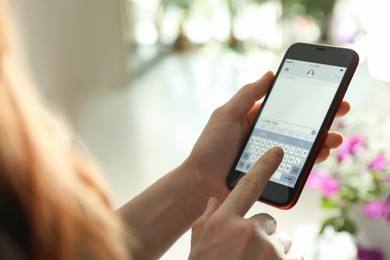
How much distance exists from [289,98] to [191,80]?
2.31 m

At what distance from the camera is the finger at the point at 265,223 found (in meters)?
0.52

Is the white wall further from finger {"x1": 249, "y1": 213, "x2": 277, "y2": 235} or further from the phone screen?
finger {"x1": 249, "y1": 213, "x2": 277, "y2": 235}

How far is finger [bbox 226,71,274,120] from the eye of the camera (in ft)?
2.62

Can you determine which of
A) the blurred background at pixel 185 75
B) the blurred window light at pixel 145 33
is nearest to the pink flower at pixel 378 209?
the blurred background at pixel 185 75

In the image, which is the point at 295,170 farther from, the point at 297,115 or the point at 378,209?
the point at 378,209

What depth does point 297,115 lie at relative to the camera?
75 centimetres

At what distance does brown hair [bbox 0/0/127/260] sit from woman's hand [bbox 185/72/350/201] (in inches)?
16.5

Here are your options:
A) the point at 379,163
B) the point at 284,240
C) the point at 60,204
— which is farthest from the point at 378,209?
the point at 60,204

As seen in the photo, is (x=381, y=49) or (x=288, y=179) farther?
(x=381, y=49)

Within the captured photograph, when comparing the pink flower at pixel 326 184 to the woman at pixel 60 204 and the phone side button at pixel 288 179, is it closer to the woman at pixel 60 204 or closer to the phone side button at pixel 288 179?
the phone side button at pixel 288 179

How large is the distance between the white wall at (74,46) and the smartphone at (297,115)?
1.80 meters

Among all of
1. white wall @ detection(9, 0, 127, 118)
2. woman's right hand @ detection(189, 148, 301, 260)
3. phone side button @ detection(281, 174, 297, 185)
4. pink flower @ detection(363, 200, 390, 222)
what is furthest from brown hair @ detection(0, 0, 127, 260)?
white wall @ detection(9, 0, 127, 118)

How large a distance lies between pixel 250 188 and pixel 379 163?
1.98 feet

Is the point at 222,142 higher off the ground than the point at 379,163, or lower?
higher
